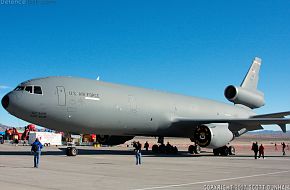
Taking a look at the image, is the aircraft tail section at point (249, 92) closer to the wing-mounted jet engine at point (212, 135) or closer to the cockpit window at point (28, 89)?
the wing-mounted jet engine at point (212, 135)

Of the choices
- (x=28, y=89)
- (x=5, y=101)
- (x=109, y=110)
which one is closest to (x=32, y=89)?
(x=28, y=89)

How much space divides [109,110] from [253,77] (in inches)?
874

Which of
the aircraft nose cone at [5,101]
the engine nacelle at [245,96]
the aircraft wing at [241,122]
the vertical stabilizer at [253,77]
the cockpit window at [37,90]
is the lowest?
the aircraft wing at [241,122]

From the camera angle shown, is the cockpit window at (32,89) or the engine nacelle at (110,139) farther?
the engine nacelle at (110,139)

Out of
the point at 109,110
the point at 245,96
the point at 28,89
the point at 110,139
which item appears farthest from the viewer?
the point at 245,96

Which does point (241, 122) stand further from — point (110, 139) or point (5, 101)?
point (5, 101)

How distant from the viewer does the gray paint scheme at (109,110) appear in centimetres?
2331

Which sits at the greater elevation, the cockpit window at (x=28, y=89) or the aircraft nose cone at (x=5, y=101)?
the cockpit window at (x=28, y=89)

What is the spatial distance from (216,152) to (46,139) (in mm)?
31130

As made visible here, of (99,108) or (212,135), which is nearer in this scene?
(99,108)

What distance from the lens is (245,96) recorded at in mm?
39000

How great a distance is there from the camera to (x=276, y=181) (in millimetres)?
13195

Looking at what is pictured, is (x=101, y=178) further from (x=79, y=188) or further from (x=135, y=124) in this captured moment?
(x=135, y=124)

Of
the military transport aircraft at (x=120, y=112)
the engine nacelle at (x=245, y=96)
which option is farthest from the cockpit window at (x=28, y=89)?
the engine nacelle at (x=245, y=96)
